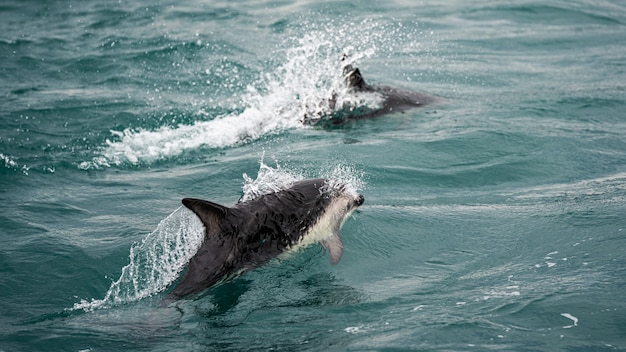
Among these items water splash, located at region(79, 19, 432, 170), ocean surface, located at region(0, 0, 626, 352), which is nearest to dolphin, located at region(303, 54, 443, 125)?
water splash, located at region(79, 19, 432, 170)

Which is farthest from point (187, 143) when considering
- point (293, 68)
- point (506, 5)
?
point (506, 5)

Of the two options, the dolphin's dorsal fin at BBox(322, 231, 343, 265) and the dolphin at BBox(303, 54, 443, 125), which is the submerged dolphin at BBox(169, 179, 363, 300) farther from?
the dolphin at BBox(303, 54, 443, 125)

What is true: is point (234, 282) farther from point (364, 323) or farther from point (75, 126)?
point (75, 126)

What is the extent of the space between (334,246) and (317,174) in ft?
8.85

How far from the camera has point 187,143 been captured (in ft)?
41.9

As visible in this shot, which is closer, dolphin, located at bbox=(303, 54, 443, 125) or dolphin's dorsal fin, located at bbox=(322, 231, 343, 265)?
dolphin's dorsal fin, located at bbox=(322, 231, 343, 265)

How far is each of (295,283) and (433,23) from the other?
1536cm

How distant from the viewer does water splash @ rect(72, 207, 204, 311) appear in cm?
772

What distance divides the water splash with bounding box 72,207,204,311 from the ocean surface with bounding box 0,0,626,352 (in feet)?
0.10

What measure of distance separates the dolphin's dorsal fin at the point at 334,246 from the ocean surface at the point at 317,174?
0.48ft

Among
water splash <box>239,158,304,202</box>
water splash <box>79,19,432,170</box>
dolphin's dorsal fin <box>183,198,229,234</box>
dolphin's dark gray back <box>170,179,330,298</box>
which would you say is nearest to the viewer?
dolphin's dorsal fin <box>183,198,229,234</box>

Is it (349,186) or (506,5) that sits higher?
(506,5)

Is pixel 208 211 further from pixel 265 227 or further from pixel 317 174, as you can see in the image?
pixel 317 174

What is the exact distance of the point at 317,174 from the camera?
435 inches
